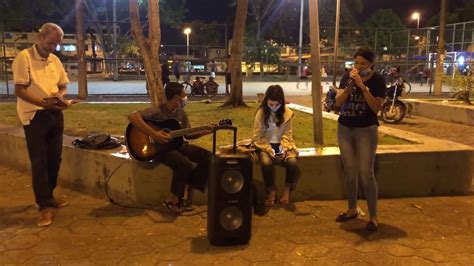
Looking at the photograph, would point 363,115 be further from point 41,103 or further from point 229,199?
point 41,103

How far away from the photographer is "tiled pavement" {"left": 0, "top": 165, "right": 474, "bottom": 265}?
4094 mm

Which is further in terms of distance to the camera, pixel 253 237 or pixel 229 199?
pixel 253 237

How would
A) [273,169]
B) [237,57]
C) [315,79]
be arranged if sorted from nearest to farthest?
[273,169] → [315,79] → [237,57]

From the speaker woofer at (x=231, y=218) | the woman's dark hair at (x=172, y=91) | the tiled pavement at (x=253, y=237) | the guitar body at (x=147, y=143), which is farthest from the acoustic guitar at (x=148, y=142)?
the speaker woofer at (x=231, y=218)

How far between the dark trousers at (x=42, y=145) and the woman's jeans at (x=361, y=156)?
275 centimetres

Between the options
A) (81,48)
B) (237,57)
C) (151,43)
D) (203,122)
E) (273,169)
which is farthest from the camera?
(81,48)

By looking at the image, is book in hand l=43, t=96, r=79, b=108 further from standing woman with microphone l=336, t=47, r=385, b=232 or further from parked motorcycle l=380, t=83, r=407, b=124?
parked motorcycle l=380, t=83, r=407, b=124

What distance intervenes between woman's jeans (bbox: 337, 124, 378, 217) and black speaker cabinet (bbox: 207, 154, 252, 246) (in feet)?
3.45

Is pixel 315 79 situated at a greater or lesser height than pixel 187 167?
greater

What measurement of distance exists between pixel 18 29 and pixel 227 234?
2079cm

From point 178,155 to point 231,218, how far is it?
108 cm

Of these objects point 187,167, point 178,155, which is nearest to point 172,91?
point 178,155

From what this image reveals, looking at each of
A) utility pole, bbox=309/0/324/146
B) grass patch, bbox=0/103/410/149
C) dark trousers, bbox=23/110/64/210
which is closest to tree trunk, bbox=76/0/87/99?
→ grass patch, bbox=0/103/410/149

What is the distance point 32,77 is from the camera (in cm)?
465
